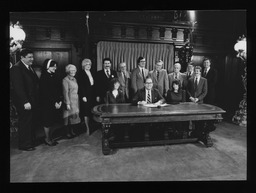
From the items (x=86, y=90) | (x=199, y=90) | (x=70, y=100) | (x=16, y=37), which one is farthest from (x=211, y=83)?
(x=16, y=37)

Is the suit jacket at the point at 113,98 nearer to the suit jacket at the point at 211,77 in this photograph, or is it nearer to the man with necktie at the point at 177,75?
the man with necktie at the point at 177,75

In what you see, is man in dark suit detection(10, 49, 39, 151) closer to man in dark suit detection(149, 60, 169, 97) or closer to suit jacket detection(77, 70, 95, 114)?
suit jacket detection(77, 70, 95, 114)

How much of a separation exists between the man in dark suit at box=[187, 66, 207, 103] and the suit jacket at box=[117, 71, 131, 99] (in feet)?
3.92

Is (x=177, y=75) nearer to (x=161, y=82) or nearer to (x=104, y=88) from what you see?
(x=161, y=82)

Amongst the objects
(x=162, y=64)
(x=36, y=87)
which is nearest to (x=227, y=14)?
(x=162, y=64)

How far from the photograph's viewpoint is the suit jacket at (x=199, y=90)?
3.93 metres

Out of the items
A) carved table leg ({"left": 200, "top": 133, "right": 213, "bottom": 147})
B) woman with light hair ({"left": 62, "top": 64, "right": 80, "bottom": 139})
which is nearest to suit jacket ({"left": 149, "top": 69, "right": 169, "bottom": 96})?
carved table leg ({"left": 200, "top": 133, "right": 213, "bottom": 147})

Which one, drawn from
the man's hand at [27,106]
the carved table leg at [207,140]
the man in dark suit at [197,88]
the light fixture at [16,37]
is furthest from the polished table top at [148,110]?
the light fixture at [16,37]

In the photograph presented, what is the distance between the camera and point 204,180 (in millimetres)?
2842

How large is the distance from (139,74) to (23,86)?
6.80ft

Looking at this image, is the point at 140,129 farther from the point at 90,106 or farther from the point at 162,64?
the point at 162,64

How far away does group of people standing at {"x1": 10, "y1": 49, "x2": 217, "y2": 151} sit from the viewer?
353cm
